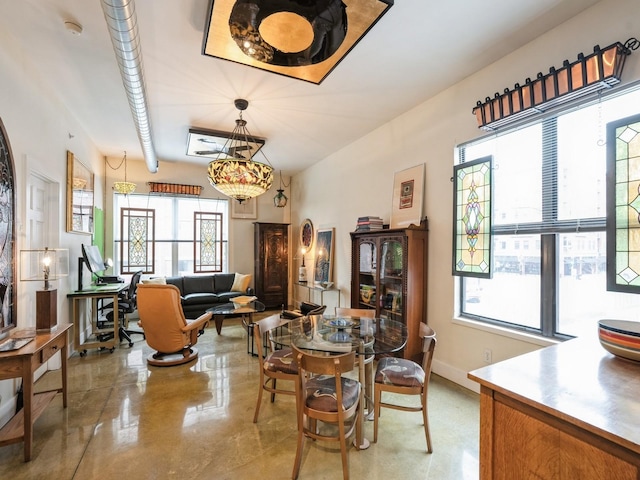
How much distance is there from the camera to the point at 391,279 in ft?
12.1

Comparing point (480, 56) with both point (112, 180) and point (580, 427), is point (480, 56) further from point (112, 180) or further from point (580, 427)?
point (112, 180)

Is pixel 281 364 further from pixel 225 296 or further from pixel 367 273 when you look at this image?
pixel 225 296

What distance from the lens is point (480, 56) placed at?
8.81 feet

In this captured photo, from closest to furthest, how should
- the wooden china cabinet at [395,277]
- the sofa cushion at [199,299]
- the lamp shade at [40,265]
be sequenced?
the lamp shade at [40,265], the wooden china cabinet at [395,277], the sofa cushion at [199,299]

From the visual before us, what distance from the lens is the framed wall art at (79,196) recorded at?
152 inches

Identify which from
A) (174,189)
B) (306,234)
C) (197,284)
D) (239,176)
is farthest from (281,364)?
(174,189)

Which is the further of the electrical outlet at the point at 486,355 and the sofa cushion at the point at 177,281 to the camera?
the sofa cushion at the point at 177,281

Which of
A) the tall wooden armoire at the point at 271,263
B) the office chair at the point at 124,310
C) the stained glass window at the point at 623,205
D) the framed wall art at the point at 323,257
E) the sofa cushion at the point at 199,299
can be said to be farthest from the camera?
the tall wooden armoire at the point at 271,263

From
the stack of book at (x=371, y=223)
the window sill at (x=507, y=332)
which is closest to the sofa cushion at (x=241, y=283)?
the stack of book at (x=371, y=223)

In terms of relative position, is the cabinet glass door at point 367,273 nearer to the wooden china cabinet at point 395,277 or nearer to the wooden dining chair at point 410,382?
the wooden china cabinet at point 395,277

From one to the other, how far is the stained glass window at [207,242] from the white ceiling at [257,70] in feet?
8.08

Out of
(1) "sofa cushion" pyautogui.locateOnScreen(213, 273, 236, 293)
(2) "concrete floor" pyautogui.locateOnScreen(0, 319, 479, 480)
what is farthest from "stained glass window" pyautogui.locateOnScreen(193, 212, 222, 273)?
(2) "concrete floor" pyautogui.locateOnScreen(0, 319, 479, 480)

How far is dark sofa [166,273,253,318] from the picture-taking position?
561 centimetres

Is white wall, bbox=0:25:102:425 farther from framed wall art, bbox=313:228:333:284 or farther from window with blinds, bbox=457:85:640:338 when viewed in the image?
window with blinds, bbox=457:85:640:338
